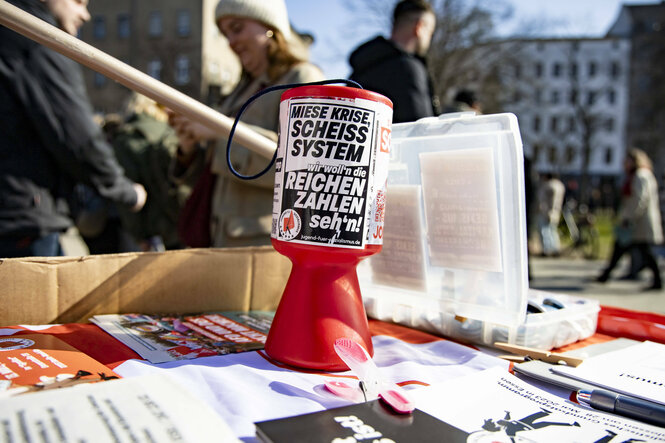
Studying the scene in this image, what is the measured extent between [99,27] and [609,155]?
34663 mm

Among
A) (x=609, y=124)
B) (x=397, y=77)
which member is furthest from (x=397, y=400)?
(x=609, y=124)

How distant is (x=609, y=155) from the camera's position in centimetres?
3641

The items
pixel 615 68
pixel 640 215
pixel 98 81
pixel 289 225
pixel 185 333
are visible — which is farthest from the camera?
pixel 615 68

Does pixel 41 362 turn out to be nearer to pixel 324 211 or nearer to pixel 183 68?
pixel 324 211

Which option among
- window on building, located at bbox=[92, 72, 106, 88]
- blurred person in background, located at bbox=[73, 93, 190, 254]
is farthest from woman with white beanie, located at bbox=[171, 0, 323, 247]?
window on building, located at bbox=[92, 72, 106, 88]

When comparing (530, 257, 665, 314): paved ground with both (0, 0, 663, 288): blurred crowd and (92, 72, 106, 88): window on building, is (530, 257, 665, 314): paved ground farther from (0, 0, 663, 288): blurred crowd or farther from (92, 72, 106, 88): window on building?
(92, 72, 106, 88): window on building

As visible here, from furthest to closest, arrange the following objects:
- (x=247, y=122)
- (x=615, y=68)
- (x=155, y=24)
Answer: (x=615, y=68), (x=155, y=24), (x=247, y=122)

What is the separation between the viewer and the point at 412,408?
0.52 m

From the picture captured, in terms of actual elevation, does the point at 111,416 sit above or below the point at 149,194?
below

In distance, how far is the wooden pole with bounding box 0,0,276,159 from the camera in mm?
657

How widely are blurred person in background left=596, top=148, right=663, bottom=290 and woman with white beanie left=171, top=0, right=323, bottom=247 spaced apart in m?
5.29

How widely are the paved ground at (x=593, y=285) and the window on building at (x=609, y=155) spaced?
32917 mm

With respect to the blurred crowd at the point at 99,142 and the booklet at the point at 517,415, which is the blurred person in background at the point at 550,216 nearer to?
the blurred crowd at the point at 99,142

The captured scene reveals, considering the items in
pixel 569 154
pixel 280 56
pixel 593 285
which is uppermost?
pixel 569 154
